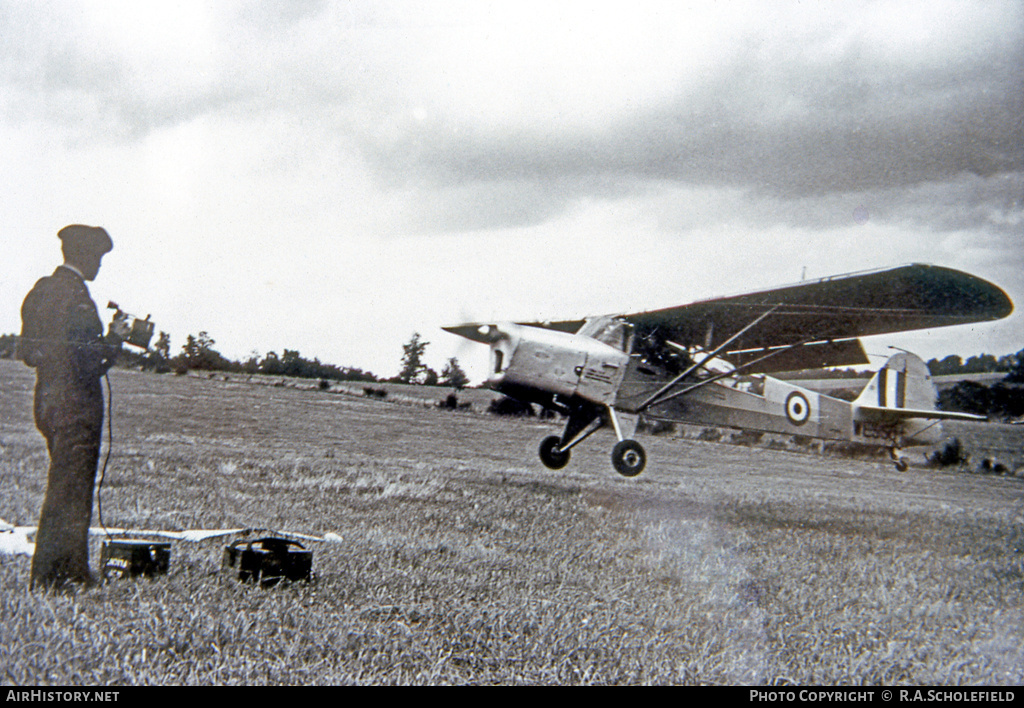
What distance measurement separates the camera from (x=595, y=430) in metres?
8.33

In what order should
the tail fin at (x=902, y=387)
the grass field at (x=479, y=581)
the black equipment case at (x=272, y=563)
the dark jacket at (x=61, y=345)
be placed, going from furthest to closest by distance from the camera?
the tail fin at (x=902, y=387) → the black equipment case at (x=272, y=563) → the dark jacket at (x=61, y=345) → the grass field at (x=479, y=581)

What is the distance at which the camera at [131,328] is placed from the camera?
3.14 meters

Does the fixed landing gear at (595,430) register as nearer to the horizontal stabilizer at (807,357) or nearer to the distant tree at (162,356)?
the horizontal stabilizer at (807,357)

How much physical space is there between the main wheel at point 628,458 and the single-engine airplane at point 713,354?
0.04 feet

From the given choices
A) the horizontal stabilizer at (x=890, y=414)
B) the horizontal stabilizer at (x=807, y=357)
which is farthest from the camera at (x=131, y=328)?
the horizontal stabilizer at (x=890, y=414)

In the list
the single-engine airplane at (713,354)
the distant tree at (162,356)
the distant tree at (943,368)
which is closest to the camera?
the distant tree at (162,356)

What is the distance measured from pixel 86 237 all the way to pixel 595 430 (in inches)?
252

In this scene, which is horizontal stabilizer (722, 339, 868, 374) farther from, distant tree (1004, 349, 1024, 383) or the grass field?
the grass field

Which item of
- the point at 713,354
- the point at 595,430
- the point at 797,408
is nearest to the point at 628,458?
the point at 595,430

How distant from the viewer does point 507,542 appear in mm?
4988

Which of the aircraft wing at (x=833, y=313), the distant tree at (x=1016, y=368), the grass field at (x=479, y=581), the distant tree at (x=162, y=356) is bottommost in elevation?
the grass field at (x=479, y=581)

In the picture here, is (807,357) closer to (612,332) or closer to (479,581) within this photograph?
(612,332)
